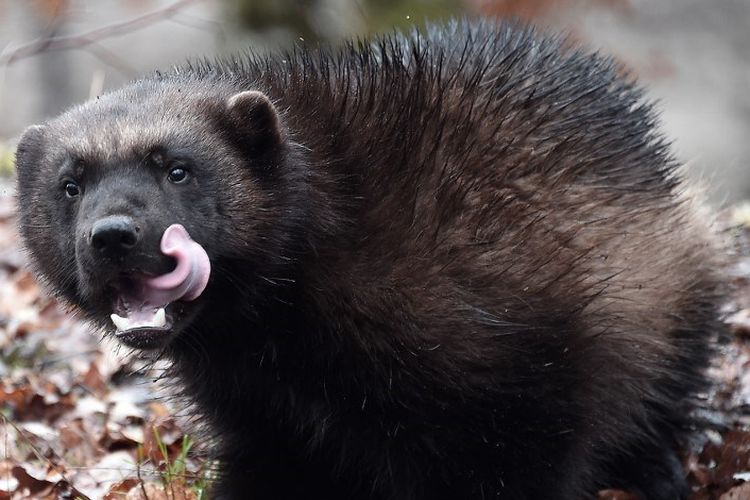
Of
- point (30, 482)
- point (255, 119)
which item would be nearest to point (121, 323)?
point (255, 119)

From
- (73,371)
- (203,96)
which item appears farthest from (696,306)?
(73,371)

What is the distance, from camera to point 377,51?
536 centimetres

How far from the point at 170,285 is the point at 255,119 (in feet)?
2.50

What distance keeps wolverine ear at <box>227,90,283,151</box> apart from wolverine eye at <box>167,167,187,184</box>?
0.99ft

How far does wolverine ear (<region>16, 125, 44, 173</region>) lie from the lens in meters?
4.53

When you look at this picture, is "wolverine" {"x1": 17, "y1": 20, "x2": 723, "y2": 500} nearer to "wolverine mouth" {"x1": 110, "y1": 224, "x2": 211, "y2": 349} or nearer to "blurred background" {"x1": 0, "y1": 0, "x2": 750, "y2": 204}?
"wolverine mouth" {"x1": 110, "y1": 224, "x2": 211, "y2": 349}

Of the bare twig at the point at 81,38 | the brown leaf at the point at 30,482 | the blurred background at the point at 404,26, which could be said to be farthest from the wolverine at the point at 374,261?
the bare twig at the point at 81,38

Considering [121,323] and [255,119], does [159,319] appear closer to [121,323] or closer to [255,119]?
[121,323]

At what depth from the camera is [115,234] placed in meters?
3.71

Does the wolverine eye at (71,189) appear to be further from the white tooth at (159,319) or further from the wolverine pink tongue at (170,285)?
the white tooth at (159,319)

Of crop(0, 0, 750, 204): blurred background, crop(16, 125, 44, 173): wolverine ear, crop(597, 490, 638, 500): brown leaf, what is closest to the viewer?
crop(16, 125, 44, 173): wolverine ear

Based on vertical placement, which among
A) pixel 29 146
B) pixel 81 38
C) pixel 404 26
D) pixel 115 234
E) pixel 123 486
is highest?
pixel 404 26

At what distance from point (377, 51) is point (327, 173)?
3.69ft

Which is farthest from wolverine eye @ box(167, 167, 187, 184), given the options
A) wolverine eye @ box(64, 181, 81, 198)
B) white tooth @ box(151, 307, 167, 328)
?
white tooth @ box(151, 307, 167, 328)
